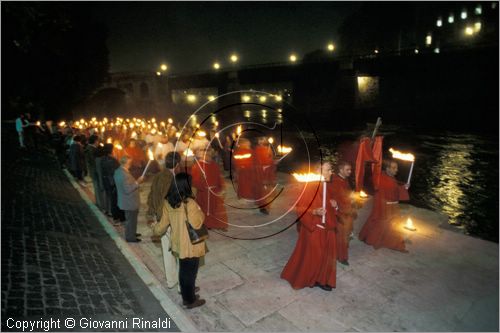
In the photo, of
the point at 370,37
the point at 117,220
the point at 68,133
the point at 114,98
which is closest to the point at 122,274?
the point at 117,220

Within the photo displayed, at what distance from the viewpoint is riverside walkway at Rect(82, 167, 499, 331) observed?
5.14 meters

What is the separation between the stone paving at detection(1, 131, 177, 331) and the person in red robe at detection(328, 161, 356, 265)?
11.5 ft

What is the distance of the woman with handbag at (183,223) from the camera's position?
480 cm

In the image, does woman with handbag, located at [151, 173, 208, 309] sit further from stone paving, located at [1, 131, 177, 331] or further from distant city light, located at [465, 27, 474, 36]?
distant city light, located at [465, 27, 474, 36]

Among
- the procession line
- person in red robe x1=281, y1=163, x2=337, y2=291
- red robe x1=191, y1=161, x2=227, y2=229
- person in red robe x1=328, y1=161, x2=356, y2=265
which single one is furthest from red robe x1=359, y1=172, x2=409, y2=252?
the procession line

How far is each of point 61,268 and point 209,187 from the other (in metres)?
3.58

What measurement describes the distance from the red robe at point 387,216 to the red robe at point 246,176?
12.6 feet

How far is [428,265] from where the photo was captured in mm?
6754

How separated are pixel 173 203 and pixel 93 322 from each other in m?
1.97

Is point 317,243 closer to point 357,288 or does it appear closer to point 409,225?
point 357,288

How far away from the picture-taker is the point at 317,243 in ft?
19.4

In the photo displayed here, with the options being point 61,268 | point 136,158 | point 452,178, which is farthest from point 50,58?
point 452,178

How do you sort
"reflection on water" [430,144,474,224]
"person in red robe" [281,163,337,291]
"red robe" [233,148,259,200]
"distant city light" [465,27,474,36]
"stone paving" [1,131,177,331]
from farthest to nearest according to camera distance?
"distant city light" [465,27,474,36], "reflection on water" [430,144,474,224], "red robe" [233,148,259,200], "person in red robe" [281,163,337,291], "stone paving" [1,131,177,331]

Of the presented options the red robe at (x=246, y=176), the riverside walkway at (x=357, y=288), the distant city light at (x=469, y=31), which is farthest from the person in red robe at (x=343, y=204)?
the distant city light at (x=469, y=31)
